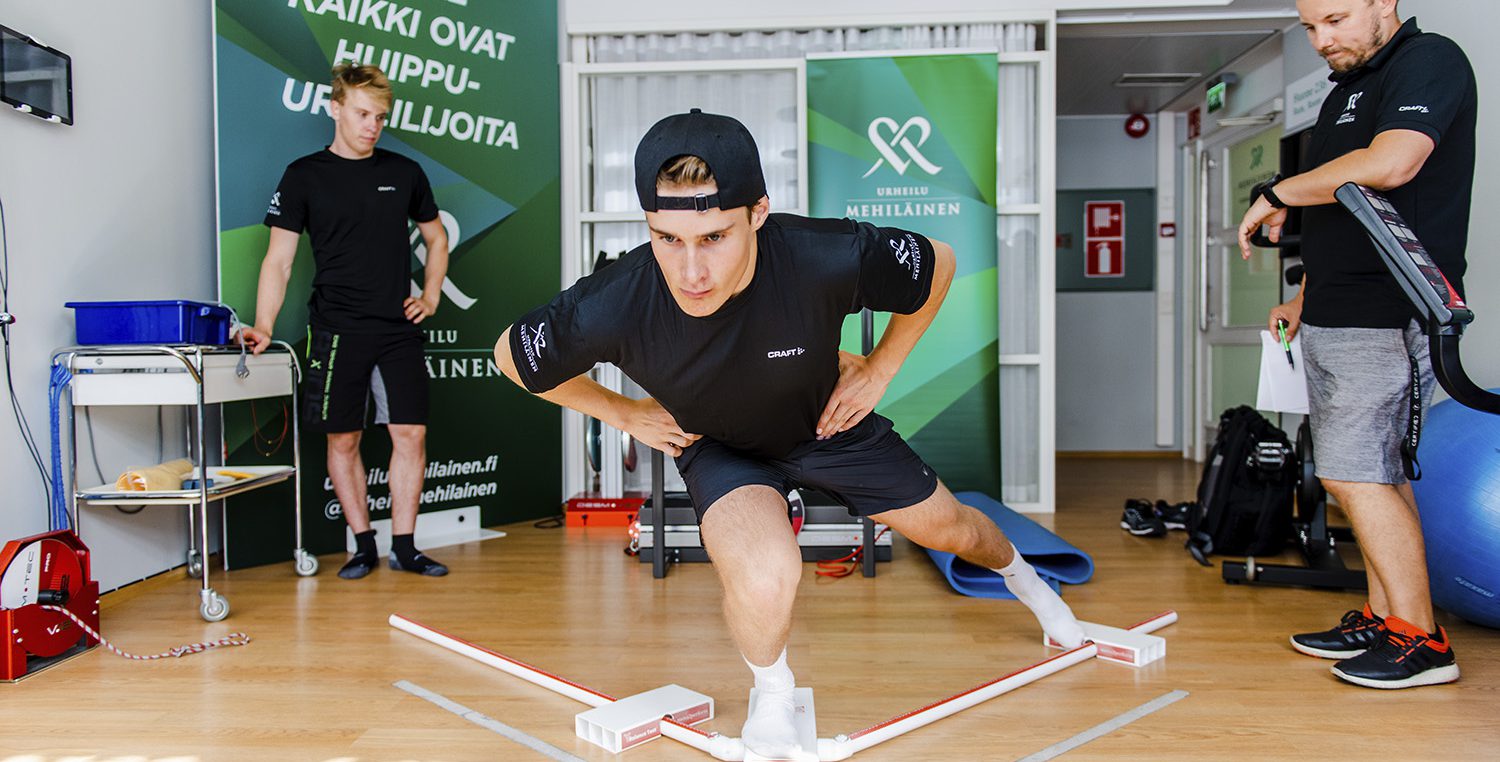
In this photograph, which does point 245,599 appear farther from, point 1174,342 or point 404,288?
point 1174,342

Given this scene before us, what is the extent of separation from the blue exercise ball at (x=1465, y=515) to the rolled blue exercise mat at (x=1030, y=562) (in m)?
0.94

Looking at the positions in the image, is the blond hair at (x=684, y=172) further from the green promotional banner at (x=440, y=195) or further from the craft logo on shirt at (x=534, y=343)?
Result: the green promotional banner at (x=440, y=195)

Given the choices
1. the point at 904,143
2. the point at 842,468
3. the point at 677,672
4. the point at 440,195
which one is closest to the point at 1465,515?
the point at 842,468

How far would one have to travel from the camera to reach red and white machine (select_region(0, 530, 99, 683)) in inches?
99.6

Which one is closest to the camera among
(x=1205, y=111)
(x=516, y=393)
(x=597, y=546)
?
(x=597, y=546)

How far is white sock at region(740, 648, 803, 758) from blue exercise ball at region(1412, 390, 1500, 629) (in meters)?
1.87

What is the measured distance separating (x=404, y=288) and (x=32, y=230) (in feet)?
3.60

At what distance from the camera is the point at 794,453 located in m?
2.20

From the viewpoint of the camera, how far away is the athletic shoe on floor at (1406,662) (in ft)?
7.72

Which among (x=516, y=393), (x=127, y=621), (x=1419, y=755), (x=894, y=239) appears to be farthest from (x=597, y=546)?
(x=1419, y=755)

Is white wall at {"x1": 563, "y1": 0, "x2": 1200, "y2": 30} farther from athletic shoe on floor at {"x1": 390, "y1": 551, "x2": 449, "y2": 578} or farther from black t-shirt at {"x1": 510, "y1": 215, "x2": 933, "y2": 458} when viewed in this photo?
black t-shirt at {"x1": 510, "y1": 215, "x2": 933, "y2": 458}

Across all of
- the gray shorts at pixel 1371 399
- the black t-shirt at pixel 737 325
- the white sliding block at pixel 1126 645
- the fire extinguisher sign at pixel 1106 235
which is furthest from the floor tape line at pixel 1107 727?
the fire extinguisher sign at pixel 1106 235

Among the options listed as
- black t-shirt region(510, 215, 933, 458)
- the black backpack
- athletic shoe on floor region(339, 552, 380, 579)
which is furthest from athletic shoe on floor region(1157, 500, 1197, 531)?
athletic shoe on floor region(339, 552, 380, 579)

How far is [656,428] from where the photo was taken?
217cm
